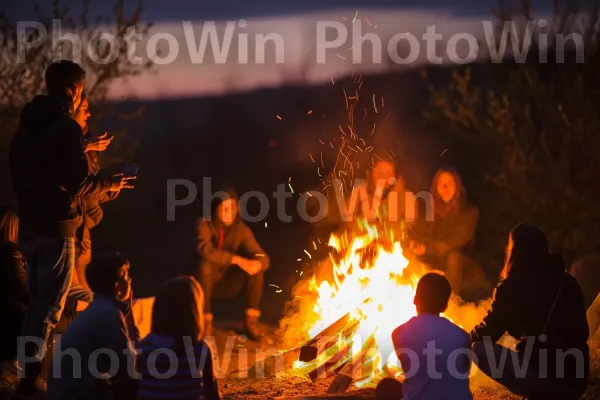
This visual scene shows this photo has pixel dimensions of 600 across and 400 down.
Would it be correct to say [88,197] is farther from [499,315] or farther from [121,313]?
[499,315]

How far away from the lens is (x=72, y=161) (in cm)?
589

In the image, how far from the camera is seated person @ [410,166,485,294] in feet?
31.6

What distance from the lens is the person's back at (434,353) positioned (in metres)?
4.93

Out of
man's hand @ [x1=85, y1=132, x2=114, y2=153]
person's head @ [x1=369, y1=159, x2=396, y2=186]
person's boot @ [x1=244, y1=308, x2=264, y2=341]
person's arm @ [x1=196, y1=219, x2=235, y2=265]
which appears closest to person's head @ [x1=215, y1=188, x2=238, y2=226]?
person's arm @ [x1=196, y1=219, x2=235, y2=265]

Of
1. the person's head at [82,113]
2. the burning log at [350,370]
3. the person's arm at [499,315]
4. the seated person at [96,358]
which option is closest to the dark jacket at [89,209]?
the person's head at [82,113]

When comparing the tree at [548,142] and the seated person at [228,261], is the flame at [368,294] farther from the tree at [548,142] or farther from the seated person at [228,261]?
the tree at [548,142]

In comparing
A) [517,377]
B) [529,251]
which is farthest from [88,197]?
[517,377]

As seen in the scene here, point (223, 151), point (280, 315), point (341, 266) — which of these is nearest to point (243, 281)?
point (280, 315)

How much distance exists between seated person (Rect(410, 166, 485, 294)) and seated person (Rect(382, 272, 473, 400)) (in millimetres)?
4461

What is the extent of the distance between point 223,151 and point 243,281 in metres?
13.3

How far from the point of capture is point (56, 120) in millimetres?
5949

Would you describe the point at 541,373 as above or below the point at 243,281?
below

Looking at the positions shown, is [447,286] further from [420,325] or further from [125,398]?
[125,398]

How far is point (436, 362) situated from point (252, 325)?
4.89 metres
